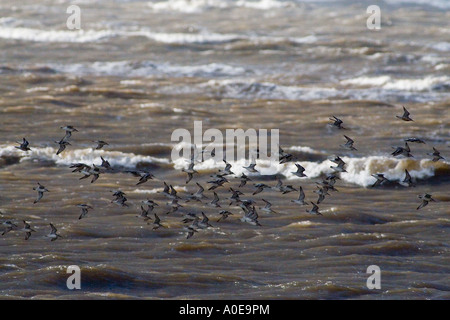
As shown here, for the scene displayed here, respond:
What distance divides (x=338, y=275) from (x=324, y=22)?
1339 inches

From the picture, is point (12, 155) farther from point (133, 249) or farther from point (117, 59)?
point (117, 59)

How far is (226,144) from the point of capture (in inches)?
794

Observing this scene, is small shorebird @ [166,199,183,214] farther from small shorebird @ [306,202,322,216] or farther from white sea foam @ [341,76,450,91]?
white sea foam @ [341,76,450,91]

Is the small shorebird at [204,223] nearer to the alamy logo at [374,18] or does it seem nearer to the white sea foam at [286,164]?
the white sea foam at [286,164]

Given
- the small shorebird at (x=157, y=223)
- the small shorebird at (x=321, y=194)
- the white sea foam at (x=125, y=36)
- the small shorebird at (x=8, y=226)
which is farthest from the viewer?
the white sea foam at (x=125, y=36)

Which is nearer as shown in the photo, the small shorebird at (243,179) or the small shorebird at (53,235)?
the small shorebird at (53,235)

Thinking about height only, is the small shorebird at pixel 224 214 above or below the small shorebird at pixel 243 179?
below

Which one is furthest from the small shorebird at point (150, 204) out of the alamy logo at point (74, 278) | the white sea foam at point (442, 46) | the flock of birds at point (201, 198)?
the white sea foam at point (442, 46)

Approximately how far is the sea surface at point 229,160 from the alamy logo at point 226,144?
369mm

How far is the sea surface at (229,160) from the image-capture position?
1213cm

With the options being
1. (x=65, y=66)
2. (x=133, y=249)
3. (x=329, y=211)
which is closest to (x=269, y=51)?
(x=65, y=66)

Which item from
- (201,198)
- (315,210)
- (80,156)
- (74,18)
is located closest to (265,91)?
(80,156)

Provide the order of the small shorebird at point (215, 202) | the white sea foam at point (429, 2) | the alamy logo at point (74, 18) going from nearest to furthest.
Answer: the small shorebird at point (215, 202), the alamy logo at point (74, 18), the white sea foam at point (429, 2)

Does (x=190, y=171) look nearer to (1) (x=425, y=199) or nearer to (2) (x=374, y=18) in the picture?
(1) (x=425, y=199)
